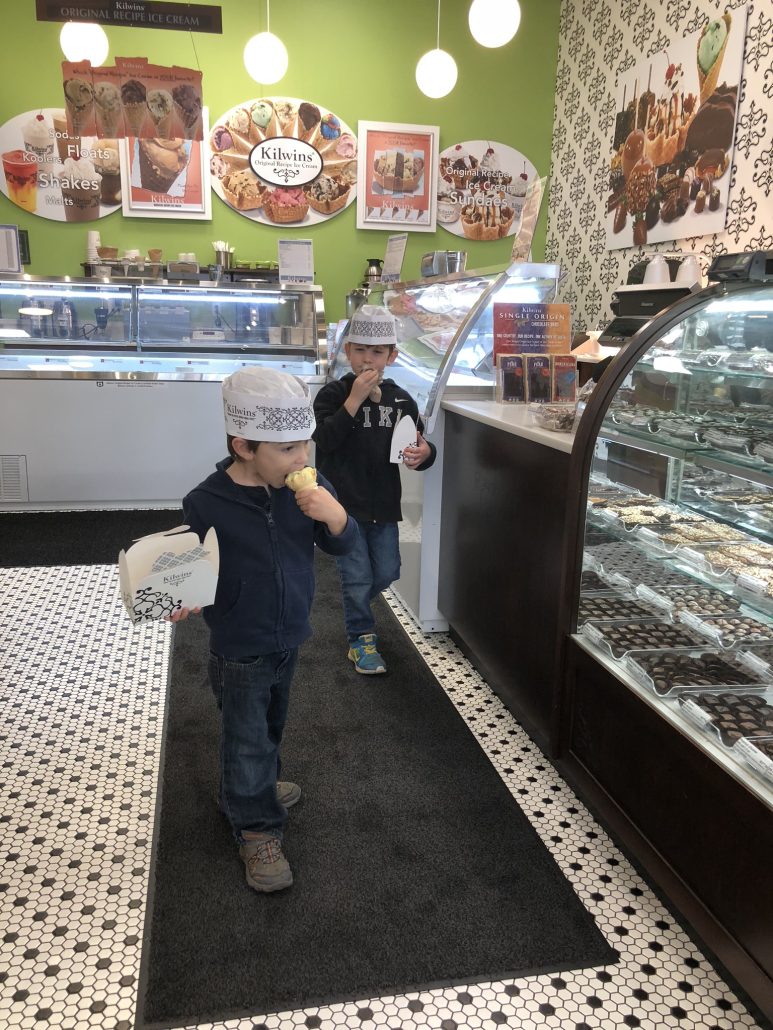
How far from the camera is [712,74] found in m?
5.06

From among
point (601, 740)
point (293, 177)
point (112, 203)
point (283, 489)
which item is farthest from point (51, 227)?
point (601, 740)

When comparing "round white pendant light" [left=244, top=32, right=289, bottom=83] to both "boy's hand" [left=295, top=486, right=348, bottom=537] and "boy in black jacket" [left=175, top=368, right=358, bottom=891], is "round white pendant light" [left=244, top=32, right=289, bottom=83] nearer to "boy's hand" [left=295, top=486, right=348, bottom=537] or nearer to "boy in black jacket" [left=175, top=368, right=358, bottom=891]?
"boy in black jacket" [left=175, top=368, right=358, bottom=891]

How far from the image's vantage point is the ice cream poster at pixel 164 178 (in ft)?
22.1

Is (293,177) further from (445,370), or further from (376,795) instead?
(376,795)

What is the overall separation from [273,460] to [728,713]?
4.27ft

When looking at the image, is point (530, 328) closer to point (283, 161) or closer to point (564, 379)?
point (564, 379)

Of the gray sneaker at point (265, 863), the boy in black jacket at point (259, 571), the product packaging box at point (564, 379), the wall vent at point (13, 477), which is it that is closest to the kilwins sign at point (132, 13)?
the wall vent at point (13, 477)

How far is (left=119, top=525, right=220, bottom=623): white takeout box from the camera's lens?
165cm

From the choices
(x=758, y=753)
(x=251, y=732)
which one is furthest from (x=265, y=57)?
(x=758, y=753)

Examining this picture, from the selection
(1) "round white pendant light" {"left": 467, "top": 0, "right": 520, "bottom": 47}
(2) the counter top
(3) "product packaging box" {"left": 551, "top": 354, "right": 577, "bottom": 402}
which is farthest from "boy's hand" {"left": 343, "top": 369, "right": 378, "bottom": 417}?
(1) "round white pendant light" {"left": 467, "top": 0, "right": 520, "bottom": 47}

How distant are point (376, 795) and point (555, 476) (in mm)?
1185

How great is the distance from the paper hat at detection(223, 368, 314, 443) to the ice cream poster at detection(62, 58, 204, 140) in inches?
165

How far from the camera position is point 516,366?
132 inches

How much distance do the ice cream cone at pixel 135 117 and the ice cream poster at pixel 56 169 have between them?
152cm
